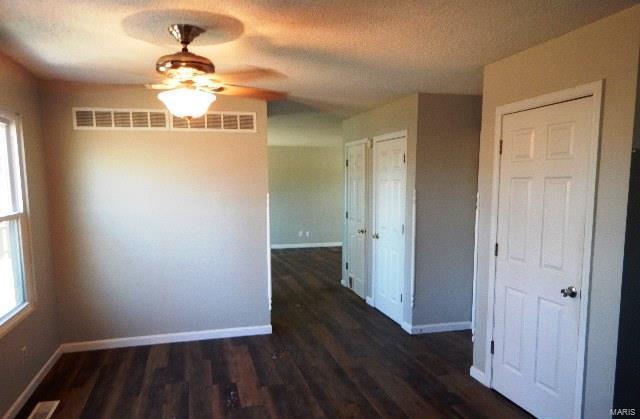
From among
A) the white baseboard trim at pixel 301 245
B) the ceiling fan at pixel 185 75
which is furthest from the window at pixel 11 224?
the white baseboard trim at pixel 301 245

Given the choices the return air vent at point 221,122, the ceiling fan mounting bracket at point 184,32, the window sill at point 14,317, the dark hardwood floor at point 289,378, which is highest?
the ceiling fan mounting bracket at point 184,32

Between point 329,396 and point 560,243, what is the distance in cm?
194

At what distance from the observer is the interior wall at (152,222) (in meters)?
3.58

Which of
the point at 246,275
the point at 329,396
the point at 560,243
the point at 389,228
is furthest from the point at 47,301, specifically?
the point at 560,243

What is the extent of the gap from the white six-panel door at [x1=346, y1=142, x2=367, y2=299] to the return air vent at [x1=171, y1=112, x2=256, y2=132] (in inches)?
70.2

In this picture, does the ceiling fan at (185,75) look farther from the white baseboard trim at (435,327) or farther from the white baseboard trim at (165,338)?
Answer: the white baseboard trim at (435,327)

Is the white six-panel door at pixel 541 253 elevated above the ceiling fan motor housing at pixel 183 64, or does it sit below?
below

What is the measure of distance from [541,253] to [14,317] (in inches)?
→ 143

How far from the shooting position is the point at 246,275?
13.3ft

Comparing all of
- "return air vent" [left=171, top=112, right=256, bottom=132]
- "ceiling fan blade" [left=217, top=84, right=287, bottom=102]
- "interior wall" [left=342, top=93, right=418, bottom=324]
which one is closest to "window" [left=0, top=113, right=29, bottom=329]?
"return air vent" [left=171, top=112, right=256, bottom=132]

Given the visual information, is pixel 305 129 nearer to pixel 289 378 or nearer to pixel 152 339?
pixel 152 339

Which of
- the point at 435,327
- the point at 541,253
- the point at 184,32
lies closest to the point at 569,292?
the point at 541,253

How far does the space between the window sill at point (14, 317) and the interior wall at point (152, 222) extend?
0.69m

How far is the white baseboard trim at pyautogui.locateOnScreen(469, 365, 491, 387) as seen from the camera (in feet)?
10.1
